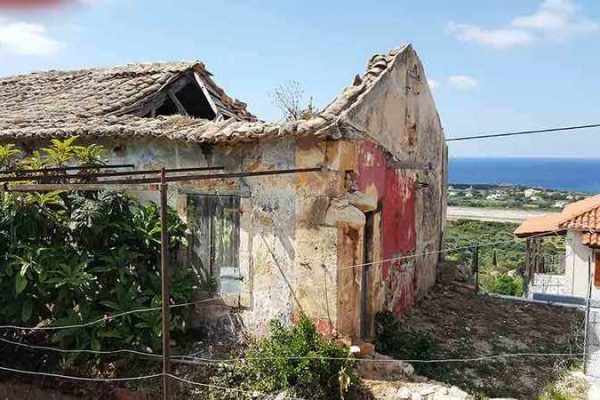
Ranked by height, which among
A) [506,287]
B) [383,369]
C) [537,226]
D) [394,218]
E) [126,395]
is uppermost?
[394,218]

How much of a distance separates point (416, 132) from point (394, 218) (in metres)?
2.02

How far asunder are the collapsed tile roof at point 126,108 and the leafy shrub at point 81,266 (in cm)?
111

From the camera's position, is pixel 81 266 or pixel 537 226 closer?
pixel 81 266

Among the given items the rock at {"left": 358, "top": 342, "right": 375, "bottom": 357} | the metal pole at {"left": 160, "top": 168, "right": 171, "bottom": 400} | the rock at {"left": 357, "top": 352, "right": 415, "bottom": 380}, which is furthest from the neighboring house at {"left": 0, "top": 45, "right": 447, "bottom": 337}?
the metal pole at {"left": 160, "top": 168, "right": 171, "bottom": 400}

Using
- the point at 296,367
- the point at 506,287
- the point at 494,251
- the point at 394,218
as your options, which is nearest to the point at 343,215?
the point at 296,367

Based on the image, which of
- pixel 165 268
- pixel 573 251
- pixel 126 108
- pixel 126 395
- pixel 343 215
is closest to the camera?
pixel 165 268

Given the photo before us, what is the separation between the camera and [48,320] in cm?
743

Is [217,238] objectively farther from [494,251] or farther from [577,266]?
[494,251]

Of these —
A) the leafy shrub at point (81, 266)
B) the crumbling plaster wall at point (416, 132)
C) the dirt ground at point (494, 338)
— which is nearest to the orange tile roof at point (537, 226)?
the crumbling plaster wall at point (416, 132)

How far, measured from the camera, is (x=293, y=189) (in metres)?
7.34

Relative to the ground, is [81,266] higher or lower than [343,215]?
lower

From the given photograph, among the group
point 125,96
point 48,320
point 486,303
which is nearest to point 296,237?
point 48,320

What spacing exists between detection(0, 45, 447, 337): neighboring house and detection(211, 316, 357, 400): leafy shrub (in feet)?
1.97

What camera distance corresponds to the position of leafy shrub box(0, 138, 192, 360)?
6.81m
